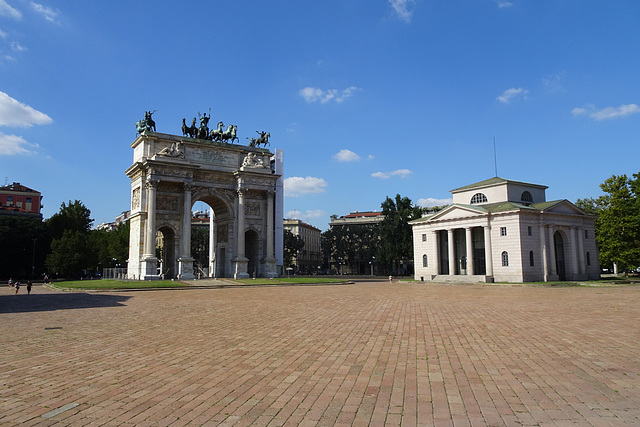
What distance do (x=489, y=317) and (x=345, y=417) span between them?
1263 cm

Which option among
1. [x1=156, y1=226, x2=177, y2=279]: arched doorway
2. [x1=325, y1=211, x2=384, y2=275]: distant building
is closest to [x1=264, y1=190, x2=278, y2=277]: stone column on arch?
[x1=156, y1=226, x2=177, y2=279]: arched doorway

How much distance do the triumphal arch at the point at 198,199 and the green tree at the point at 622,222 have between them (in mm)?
42757

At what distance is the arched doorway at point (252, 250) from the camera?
193 ft

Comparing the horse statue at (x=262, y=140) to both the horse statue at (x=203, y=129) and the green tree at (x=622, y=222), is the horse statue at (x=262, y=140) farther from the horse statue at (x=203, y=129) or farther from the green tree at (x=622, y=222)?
the green tree at (x=622, y=222)

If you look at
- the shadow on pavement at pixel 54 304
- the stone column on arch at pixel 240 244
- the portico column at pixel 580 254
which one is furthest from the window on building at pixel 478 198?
the shadow on pavement at pixel 54 304

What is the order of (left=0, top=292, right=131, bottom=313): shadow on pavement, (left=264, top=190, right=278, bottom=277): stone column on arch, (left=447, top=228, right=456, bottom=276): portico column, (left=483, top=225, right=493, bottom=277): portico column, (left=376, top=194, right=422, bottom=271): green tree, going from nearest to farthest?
(left=0, top=292, right=131, bottom=313): shadow on pavement → (left=483, top=225, right=493, bottom=277): portico column → (left=264, top=190, right=278, bottom=277): stone column on arch → (left=447, top=228, right=456, bottom=276): portico column → (left=376, top=194, right=422, bottom=271): green tree

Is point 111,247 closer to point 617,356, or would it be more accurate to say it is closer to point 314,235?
point 314,235

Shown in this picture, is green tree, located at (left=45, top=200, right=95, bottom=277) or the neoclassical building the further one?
green tree, located at (left=45, top=200, right=95, bottom=277)

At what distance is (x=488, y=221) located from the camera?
53906mm

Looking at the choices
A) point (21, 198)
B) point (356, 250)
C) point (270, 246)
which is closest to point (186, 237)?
point (270, 246)

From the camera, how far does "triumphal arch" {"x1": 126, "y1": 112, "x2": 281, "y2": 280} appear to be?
50.8m

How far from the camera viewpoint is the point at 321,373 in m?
8.48

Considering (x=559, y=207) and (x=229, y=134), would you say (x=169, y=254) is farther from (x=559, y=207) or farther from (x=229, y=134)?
(x=559, y=207)

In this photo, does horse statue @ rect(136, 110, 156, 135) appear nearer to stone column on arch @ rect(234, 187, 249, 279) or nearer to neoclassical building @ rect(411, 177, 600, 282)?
stone column on arch @ rect(234, 187, 249, 279)
